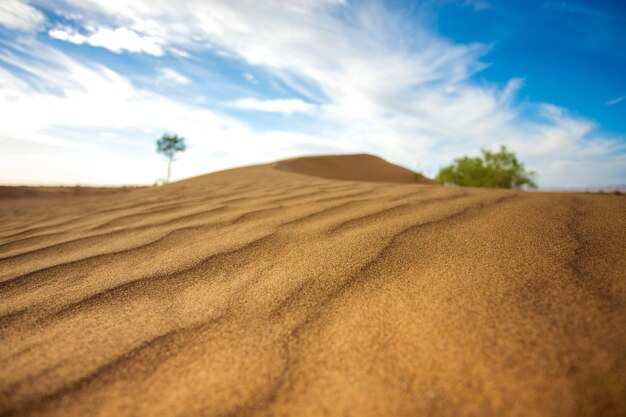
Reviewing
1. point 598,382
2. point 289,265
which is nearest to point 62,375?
point 289,265

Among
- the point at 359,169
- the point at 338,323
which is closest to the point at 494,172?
the point at 359,169

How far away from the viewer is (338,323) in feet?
2.72

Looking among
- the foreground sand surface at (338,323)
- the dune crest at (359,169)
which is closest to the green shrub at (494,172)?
the dune crest at (359,169)

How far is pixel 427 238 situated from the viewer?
136cm

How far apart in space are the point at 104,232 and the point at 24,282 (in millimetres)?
862

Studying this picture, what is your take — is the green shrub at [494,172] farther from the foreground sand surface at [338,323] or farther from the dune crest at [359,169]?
the foreground sand surface at [338,323]

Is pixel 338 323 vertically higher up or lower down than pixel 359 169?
lower down

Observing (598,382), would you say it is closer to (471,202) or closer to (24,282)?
(471,202)

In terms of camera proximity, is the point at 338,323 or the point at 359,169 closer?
the point at 338,323

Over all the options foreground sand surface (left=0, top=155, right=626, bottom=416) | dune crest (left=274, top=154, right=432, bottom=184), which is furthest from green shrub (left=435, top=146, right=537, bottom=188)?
foreground sand surface (left=0, top=155, right=626, bottom=416)

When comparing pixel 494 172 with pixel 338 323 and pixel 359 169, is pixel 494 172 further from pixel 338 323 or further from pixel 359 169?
pixel 338 323

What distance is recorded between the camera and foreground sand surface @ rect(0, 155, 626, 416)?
614 millimetres

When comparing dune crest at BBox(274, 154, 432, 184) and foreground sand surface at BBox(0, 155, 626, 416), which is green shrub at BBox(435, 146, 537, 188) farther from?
foreground sand surface at BBox(0, 155, 626, 416)

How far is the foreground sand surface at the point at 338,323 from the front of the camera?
2.02 feet
